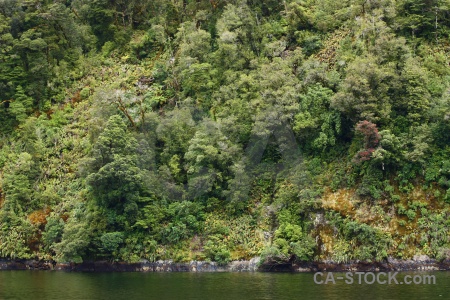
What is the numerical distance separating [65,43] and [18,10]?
6.12 m

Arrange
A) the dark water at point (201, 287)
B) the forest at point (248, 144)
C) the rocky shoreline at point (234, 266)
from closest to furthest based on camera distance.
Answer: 1. the dark water at point (201, 287)
2. the rocky shoreline at point (234, 266)
3. the forest at point (248, 144)

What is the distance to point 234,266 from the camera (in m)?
48.3

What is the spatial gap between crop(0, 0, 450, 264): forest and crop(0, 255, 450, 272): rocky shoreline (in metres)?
0.54

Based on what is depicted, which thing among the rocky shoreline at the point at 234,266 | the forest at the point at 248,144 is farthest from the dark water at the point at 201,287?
the forest at the point at 248,144

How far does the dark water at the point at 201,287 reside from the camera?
3447 centimetres

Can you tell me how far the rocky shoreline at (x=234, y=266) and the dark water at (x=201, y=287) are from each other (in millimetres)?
2136

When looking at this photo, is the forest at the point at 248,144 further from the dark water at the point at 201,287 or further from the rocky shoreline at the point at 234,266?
the dark water at the point at 201,287

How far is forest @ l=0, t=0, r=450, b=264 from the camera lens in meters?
47.4

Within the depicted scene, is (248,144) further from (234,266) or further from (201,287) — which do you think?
(201,287)

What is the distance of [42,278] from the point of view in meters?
45.6

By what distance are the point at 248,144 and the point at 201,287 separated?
60.7ft

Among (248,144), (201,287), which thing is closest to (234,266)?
(201,287)

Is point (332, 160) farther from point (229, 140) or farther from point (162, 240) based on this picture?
point (162, 240)

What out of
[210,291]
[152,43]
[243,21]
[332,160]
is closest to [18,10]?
[152,43]
